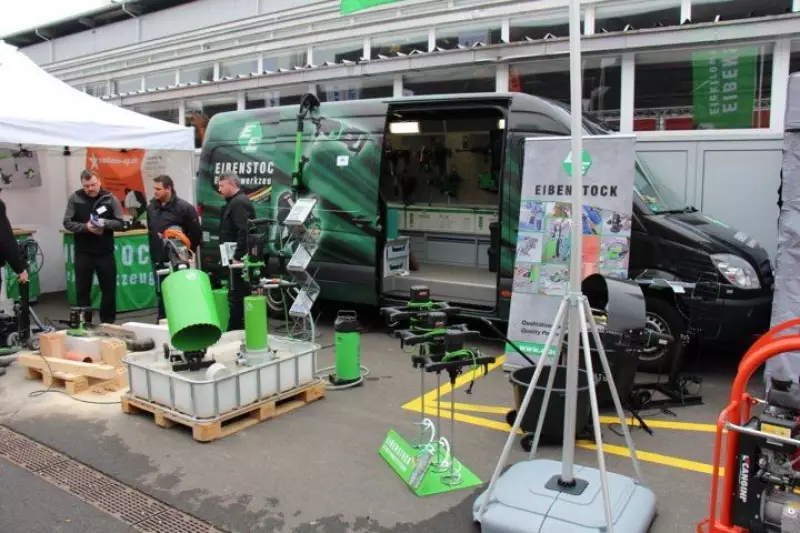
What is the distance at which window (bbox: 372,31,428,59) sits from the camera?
409 inches

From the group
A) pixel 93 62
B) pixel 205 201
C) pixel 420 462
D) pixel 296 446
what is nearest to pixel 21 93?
pixel 205 201

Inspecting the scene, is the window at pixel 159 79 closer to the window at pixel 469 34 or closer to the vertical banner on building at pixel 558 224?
the window at pixel 469 34

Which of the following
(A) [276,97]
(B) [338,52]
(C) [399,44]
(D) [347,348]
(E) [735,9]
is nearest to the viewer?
(D) [347,348]

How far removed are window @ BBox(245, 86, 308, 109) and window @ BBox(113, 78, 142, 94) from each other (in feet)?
15.7

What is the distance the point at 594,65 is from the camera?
866cm

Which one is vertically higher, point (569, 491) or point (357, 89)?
point (357, 89)

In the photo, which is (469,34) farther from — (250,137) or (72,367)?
(72,367)

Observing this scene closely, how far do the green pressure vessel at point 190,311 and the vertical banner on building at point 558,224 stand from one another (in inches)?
108

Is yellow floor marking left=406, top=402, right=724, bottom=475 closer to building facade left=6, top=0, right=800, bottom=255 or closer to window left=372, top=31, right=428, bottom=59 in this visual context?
building facade left=6, top=0, right=800, bottom=255

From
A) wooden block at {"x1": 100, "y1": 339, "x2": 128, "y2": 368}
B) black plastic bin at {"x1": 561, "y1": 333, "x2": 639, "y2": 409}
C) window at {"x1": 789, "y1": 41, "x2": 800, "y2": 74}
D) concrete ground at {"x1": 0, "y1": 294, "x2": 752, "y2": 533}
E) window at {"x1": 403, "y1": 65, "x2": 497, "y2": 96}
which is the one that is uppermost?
window at {"x1": 403, "y1": 65, "x2": 497, "y2": 96}

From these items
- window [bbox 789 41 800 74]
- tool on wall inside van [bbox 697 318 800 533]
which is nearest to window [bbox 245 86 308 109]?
window [bbox 789 41 800 74]

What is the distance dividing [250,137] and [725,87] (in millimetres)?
6033

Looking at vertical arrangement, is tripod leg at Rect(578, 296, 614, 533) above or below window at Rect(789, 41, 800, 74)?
below

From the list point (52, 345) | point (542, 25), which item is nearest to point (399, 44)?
point (542, 25)
